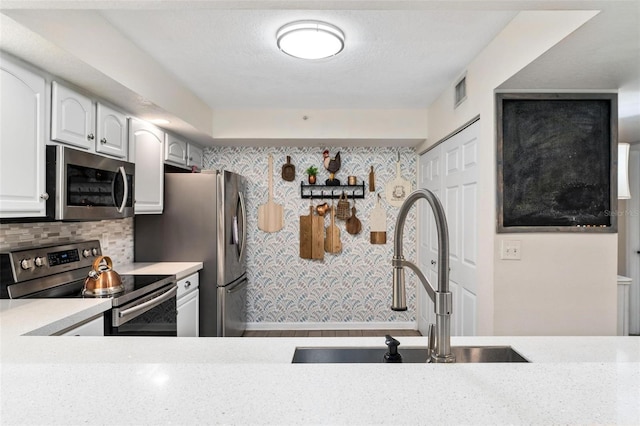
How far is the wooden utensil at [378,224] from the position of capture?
13.7 ft

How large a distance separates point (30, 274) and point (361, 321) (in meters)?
3.04

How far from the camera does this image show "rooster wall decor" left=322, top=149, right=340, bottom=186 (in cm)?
409

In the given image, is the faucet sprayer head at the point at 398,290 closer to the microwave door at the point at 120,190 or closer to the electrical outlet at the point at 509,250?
the electrical outlet at the point at 509,250

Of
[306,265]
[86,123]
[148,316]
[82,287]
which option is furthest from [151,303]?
[306,265]

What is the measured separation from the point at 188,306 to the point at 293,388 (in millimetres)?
2471

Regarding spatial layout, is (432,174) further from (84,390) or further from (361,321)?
(84,390)

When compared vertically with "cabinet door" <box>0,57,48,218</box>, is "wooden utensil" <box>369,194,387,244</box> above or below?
below

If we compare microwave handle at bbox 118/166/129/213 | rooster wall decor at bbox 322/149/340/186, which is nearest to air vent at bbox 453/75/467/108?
rooster wall decor at bbox 322/149/340/186

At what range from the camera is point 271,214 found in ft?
13.7

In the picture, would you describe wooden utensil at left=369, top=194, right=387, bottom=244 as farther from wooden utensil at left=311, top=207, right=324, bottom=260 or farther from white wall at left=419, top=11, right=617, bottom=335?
white wall at left=419, top=11, right=617, bottom=335

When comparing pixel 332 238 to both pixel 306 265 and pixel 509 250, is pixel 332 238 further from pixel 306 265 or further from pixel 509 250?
pixel 509 250

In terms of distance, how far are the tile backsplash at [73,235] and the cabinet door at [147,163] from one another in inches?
12.5

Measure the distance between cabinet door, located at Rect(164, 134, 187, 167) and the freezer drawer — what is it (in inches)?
46.9

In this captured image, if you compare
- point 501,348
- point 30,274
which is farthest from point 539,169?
point 30,274
